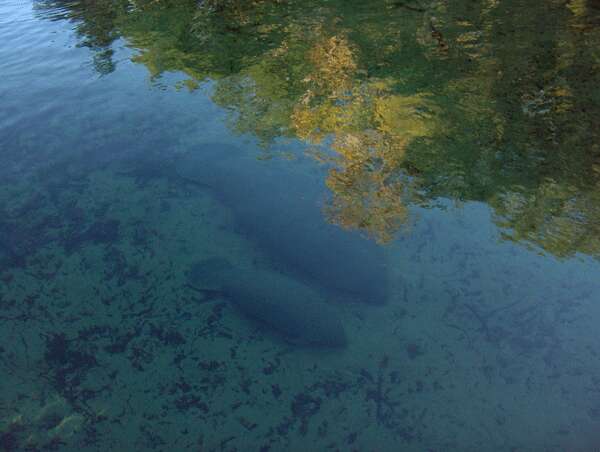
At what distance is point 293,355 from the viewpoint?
6.48 m

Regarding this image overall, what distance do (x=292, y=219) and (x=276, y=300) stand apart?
215 centimetres

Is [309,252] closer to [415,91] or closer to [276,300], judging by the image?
[276,300]

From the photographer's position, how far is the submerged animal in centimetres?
670

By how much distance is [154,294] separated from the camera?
24.5ft

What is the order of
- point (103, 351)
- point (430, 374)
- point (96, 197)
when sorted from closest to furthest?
point (430, 374) < point (103, 351) < point (96, 197)

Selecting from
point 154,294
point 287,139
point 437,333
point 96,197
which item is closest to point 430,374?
point 437,333

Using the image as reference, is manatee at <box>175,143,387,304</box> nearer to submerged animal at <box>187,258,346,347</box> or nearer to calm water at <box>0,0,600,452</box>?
calm water at <box>0,0,600,452</box>

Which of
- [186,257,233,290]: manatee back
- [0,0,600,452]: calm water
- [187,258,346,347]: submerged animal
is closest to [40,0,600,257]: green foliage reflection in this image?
[0,0,600,452]: calm water

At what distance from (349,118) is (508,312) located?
668cm

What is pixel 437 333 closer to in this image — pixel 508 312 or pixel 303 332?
pixel 508 312

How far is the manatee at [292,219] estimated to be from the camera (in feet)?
24.8

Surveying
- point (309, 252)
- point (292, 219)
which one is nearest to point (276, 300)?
point (309, 252)

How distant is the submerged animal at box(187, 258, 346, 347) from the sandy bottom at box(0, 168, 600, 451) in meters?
0.18

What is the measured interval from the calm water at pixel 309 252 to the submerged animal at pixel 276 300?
4cm
